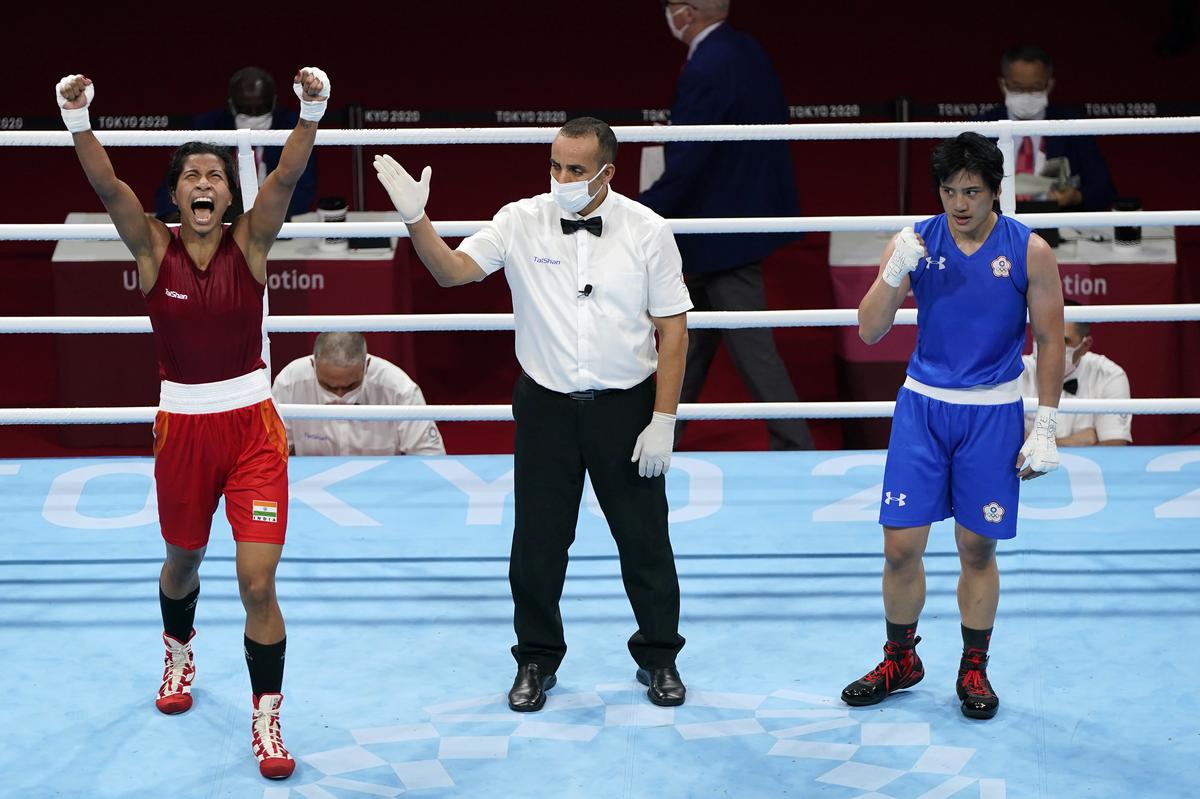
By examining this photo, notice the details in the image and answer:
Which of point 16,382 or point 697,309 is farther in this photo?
point 16,382

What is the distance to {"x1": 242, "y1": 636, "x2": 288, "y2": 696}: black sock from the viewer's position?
3580mm

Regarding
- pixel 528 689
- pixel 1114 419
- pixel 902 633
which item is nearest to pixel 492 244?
pixel 528 689

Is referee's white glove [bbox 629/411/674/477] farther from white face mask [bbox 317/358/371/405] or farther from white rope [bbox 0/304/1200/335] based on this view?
white face mask [bbox 317/358/371/405]

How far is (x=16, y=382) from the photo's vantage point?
767 centimetres

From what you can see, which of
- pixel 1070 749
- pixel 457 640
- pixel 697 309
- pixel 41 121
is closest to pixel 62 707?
pixel 457 640

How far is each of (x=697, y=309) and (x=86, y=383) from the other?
2544 mm

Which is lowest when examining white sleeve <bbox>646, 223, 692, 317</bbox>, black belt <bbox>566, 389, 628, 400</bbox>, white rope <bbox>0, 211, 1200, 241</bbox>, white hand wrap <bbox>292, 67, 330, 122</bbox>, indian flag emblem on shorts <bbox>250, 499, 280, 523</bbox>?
indian flag emblem on shorts <bbox>250, 499, 280, 523</bbox>

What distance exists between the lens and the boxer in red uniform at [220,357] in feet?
11.5

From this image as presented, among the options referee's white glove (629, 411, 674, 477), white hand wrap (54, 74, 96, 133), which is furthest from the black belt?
white hand wrap (54, 74, 96, 133)

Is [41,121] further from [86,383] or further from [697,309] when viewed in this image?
[697,309]

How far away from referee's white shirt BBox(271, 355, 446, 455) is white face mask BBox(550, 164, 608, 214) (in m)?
2.13

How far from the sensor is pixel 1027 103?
6301 mm

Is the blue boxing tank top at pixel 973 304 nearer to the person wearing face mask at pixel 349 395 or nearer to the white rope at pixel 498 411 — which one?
the white rope at pixel 498 411

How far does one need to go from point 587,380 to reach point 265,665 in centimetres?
96
